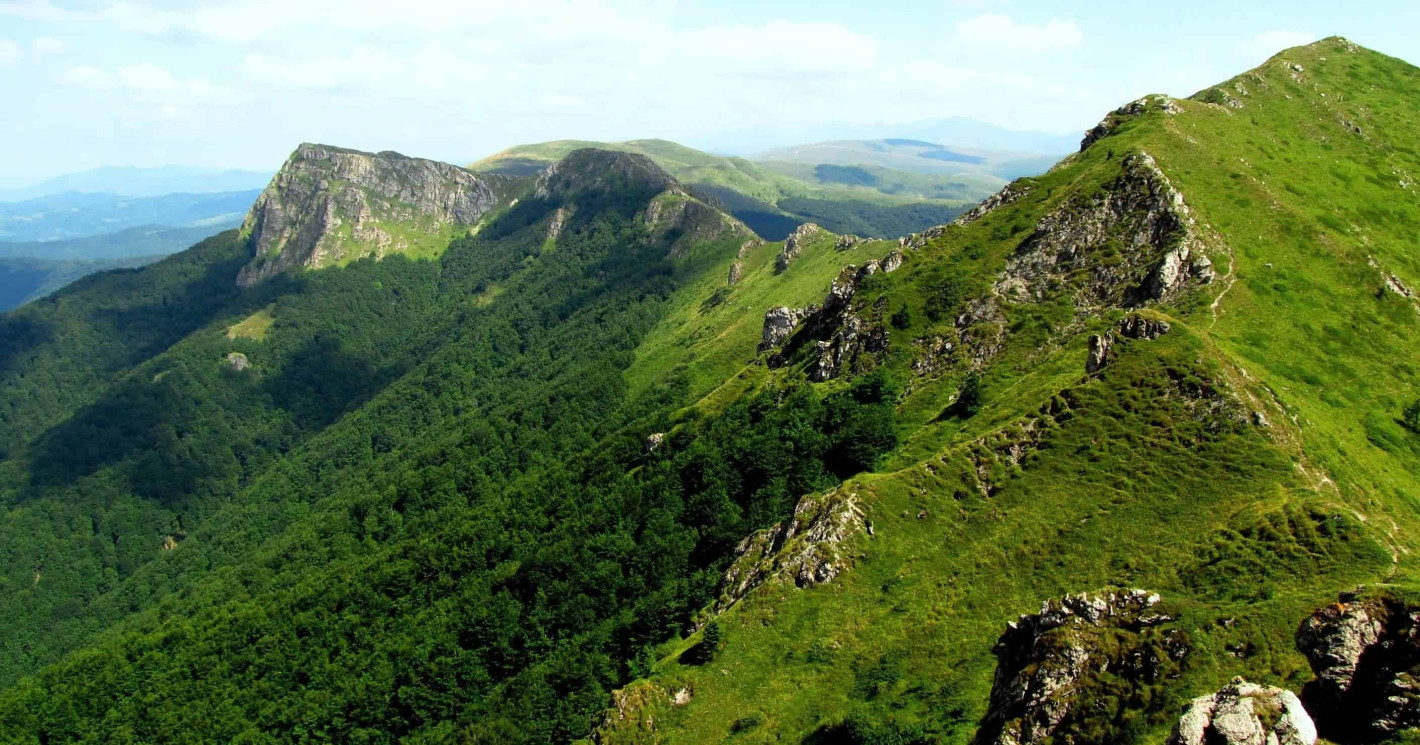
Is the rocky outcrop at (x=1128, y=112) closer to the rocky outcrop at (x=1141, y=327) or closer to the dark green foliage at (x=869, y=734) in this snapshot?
the rocky outcrop at (x=1141, y=327)

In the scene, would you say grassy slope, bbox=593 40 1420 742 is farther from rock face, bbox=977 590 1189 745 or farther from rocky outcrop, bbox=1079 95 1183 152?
rocky outcrop, bbox=1079 95 1183 152

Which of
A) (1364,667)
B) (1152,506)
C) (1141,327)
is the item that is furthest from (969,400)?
(1364,667)

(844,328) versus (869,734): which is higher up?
(844,328)

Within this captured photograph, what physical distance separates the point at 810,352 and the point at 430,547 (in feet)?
283

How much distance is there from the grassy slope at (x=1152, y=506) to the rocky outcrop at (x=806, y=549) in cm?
182

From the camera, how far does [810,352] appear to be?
139 m

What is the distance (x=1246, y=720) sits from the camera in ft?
91.1

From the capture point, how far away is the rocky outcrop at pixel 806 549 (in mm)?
70688

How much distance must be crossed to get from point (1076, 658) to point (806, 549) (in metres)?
36.0

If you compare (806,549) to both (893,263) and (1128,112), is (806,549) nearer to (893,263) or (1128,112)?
(893,263)

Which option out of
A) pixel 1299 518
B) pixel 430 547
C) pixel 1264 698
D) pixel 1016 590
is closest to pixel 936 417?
pixel 1016 590

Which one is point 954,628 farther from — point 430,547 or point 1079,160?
point 430,547

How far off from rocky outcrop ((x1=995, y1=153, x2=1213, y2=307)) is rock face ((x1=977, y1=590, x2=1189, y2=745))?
205ft

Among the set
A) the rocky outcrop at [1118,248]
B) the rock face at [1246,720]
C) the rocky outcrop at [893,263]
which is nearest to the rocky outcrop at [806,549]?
the rock face at [1246,720]
